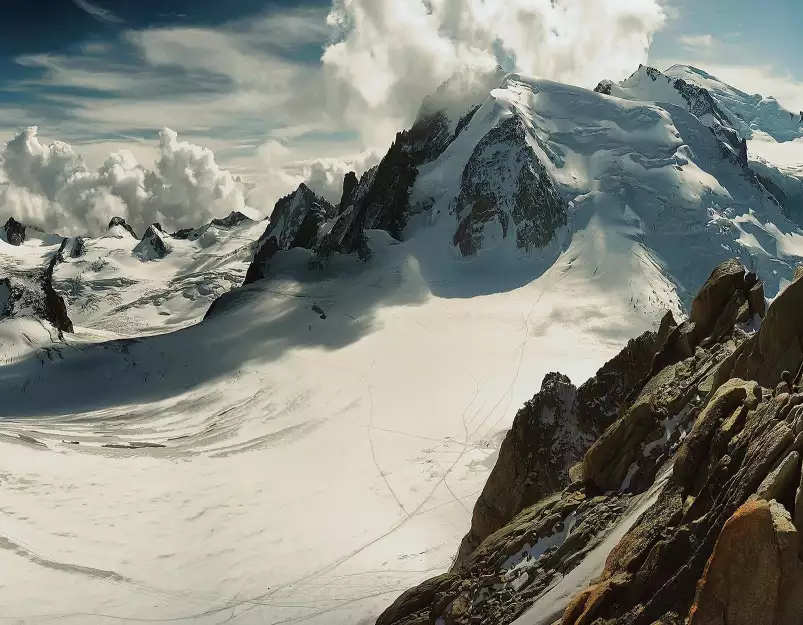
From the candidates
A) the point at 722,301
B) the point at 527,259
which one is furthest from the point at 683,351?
the point at 527,259

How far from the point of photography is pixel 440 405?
3157 inches

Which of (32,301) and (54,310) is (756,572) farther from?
(54,310)

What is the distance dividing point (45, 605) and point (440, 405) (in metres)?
47.7

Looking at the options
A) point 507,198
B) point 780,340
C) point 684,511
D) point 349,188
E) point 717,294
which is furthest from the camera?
point 349,188

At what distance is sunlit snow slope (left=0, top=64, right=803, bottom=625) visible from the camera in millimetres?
47156

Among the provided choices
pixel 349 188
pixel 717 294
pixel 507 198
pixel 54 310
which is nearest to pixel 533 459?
pixel 717 294

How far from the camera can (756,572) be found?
1182cm

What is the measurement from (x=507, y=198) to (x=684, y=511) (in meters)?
123

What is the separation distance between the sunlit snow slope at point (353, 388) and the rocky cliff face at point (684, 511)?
69.9 feet

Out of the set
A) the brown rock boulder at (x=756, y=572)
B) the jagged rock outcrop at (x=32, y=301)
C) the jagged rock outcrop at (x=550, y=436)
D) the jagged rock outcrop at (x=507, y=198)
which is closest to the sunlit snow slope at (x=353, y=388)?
the jagged rock outcrop at (x=507, y=198)

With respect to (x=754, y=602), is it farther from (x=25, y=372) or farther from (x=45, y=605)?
(x=25, y=372)

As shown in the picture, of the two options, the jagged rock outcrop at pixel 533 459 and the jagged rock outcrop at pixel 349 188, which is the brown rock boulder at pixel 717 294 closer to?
the jagged rock outcrop at pixel 533 459

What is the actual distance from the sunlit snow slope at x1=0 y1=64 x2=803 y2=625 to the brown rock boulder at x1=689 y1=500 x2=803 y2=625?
3123cm

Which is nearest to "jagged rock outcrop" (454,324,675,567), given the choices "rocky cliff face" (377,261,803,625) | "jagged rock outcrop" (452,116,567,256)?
"rocky cliff face" (377,261,803,625)
